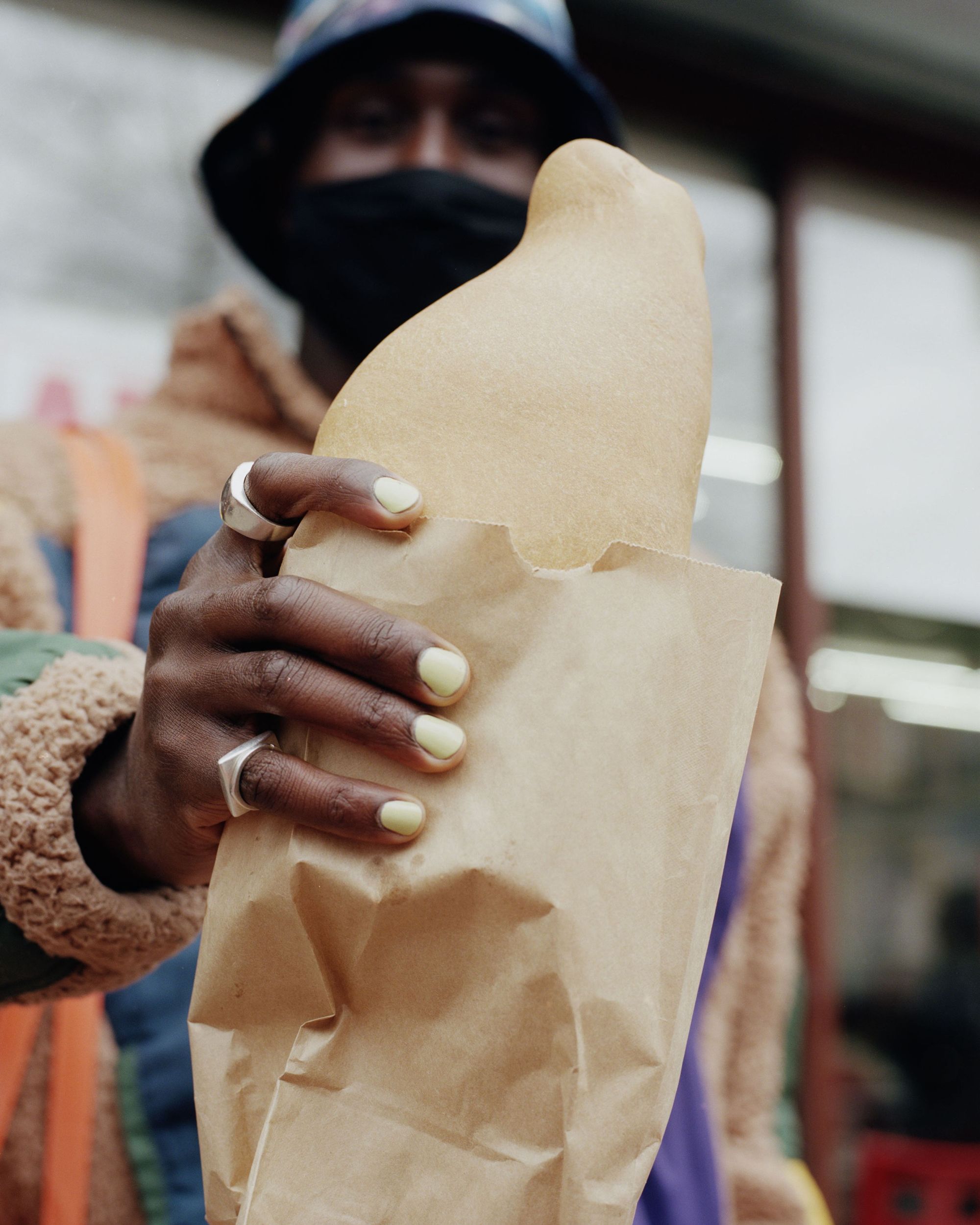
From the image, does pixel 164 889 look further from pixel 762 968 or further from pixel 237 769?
pixel 762 968

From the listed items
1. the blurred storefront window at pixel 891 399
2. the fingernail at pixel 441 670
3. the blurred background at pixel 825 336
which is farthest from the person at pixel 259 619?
the blurred storefront window at pixel 891 399

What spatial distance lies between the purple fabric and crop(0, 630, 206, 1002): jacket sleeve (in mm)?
496

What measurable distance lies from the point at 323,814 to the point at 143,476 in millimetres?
861

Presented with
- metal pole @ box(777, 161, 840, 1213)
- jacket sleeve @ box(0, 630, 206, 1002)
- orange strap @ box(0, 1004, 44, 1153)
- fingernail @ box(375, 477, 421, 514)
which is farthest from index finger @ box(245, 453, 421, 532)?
metal pole @ box(777, 161, 840, 1213)

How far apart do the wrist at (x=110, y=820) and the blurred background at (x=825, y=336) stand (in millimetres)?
2095

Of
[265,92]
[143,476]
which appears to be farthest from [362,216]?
[143,476]

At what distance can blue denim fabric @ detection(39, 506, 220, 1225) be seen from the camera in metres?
1.05

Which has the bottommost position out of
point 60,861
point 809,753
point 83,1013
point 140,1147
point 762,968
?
point 809,753

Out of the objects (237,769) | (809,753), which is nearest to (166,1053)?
(237,769)

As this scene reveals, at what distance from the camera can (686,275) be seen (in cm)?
74

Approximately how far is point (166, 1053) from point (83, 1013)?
0.11 m

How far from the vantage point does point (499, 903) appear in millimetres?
561

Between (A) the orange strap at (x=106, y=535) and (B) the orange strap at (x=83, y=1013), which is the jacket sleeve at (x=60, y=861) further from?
(A) the orange strap at (x=106, y=535)

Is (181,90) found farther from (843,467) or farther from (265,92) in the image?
(843,467)
